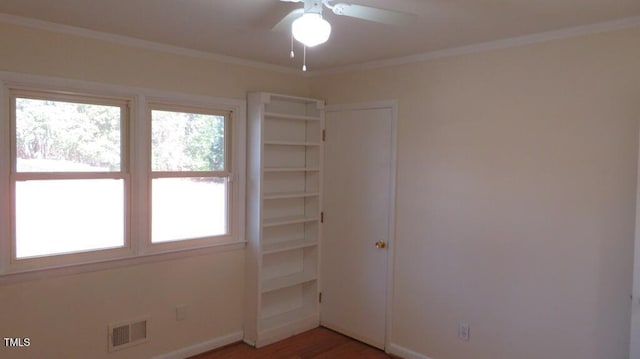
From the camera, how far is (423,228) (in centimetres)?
354

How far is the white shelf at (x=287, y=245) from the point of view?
398 centimetres

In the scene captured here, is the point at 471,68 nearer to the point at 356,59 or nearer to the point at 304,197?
the point at 356,59

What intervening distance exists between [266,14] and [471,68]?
1558 millimetres

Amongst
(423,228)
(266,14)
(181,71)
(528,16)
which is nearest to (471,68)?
(528,16)

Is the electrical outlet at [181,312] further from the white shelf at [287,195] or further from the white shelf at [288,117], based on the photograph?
the white shelf at [288,117]

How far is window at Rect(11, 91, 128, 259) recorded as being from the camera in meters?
2.85

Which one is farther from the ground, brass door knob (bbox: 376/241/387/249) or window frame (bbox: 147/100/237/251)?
window frame (bbox: 147/100/237/251)

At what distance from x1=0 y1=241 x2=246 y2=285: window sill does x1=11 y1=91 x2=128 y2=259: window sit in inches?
4.3

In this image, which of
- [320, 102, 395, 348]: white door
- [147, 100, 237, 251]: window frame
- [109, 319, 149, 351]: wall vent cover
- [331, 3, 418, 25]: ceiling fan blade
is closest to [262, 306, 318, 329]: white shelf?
[320, 102, 395, 348]: white door

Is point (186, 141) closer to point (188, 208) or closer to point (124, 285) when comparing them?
point (188, 208)

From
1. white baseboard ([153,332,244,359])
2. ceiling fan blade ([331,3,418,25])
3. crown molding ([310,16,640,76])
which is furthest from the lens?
white baseboard ([153,332,244,359])

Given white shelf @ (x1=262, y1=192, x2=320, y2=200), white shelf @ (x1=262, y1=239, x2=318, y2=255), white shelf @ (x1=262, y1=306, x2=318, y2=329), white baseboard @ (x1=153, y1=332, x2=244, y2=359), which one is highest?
white shelf @ (x1=262, y1=192, x2=320, y2=200)

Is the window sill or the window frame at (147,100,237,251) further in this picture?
the window frame at (147,100,237,251)

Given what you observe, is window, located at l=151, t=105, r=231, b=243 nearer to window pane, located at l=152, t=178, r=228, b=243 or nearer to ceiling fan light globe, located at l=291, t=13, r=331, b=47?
window pane, located at l=152, t=178, r=228, b=243
